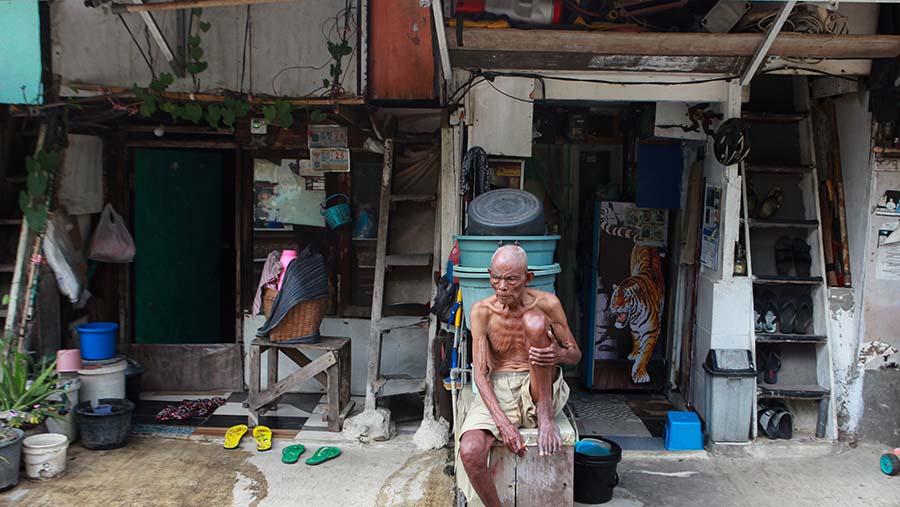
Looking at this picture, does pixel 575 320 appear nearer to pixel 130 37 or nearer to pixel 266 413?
pixel 266 413

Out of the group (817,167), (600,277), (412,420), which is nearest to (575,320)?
(600,277)

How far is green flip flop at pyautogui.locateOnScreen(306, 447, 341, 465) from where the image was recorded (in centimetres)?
652

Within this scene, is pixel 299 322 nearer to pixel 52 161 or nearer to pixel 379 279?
pixel 379 279

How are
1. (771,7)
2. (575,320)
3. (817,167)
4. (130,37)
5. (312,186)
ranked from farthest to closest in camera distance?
1. (575,320)
2. (312,186)
3. (817,167)
4. (130,37)
5. (771,7)

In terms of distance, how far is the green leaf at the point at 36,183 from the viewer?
691 cm

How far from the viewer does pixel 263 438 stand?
6.85 metres

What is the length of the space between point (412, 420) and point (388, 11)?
389 cm

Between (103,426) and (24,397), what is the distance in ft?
2.24

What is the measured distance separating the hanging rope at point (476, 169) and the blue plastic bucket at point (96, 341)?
3.59 m

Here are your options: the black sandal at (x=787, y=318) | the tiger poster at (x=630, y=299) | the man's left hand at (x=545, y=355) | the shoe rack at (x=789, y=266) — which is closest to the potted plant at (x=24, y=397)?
the man's left hand at (x=545, y=355)

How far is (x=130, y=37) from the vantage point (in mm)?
7023

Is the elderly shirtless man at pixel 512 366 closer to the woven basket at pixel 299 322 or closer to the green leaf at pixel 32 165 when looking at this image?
the woven basket at pixel 299 322

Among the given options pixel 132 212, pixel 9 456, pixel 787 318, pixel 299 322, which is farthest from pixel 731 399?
pixel 132 212

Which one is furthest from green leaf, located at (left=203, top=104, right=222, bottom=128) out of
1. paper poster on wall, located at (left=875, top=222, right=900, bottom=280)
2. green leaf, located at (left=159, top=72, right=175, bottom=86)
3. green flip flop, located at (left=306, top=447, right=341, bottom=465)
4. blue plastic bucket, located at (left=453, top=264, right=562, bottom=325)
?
paper poster on wall, located at (left=875, top=222, right=900, bottom=280)
